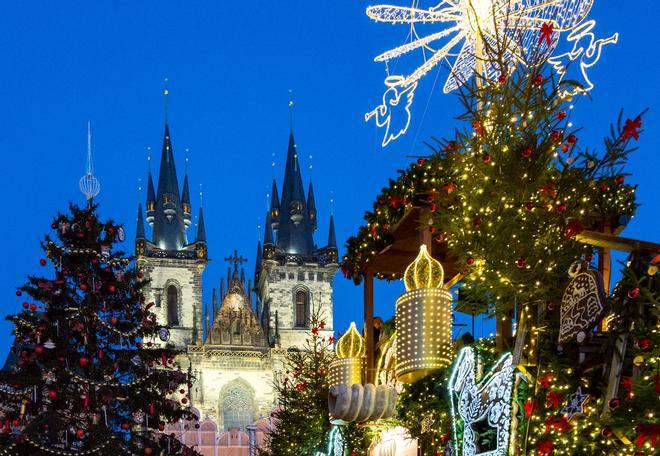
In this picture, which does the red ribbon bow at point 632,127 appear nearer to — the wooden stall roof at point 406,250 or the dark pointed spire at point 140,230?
the wooden stall roof at point 406,250

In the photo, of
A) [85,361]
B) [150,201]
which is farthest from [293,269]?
[85,361]

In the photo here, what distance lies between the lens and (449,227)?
6695mm

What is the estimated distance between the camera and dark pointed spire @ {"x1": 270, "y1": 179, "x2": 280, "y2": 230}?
57781 millimetres

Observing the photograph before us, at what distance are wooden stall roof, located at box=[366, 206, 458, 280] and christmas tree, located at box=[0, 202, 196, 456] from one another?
168 inches

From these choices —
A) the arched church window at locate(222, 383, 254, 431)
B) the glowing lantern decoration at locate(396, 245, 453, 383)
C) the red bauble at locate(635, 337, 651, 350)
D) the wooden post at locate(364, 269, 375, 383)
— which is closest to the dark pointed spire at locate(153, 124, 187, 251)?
the arched church window at locate(222, 383, 254, 431)

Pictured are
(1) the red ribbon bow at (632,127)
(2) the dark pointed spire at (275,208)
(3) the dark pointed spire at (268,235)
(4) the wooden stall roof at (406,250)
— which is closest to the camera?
(1) the red ribbon bow at (632,127)

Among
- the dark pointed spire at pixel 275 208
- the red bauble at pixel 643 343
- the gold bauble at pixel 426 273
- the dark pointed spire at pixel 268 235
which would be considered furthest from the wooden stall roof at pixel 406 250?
the dark pointed spire at pixel 275 208

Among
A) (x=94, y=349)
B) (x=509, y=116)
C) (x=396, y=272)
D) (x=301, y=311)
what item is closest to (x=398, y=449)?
(x=396, y=272)

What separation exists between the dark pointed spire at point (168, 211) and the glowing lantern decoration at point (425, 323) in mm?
49439

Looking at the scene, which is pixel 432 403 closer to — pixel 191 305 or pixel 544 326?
pixel 544 326

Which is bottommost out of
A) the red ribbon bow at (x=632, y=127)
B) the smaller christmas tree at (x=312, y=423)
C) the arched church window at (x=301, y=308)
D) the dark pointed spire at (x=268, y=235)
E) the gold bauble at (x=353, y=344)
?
the smaller christmas tree at (x=312, y=423)

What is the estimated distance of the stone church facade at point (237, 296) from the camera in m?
52.6

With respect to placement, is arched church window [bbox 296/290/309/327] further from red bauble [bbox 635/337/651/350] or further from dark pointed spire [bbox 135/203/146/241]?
red bauble [bbox 635/337/651/350]

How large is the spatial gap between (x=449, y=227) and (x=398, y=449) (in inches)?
131
